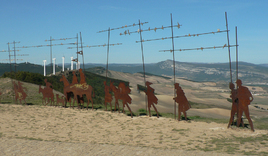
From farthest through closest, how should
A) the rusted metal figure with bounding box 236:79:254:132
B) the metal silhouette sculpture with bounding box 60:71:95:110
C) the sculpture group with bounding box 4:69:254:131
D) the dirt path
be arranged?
1. the metal silhouette sculpture with bounding box 60:71:95:110
2. the sculpture group with bounding box 4:69:254:131
3. the rusted metal figure with bounding box 236:79:254:132
4. the dirt path

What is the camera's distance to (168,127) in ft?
51.3

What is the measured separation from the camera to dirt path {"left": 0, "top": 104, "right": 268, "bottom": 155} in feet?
35.6

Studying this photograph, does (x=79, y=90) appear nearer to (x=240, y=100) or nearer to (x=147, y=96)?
(x=147, y=96)

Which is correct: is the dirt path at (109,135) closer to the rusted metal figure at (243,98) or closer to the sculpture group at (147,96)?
the sculpture group at (147,96)

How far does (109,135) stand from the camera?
14023 millimetres

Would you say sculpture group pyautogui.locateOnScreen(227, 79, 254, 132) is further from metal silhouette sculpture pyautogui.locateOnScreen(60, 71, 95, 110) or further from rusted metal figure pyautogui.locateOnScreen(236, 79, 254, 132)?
metal silhouette sculpture pyautogui.locateOnScreen(60, 71, 95, 110)

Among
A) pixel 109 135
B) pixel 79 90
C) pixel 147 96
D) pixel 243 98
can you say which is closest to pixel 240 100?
pixel 243 98

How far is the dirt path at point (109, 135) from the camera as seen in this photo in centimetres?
1085

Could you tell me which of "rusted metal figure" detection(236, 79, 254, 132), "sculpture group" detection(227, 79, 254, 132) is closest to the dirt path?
"sculpture group" detection(227, 79, 254, 132)

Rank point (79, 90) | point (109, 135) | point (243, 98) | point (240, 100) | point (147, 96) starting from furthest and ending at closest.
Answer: point (79, 90) → point (147, 96) → point (240, 100) → point (243, 98) → point (109, 135)

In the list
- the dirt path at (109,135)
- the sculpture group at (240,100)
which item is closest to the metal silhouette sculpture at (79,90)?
the dirt path at (109,135)

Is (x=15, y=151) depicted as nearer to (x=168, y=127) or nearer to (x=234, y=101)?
(x=168, y=127)

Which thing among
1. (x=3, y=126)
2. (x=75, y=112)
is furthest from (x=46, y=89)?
(x=3, y=126)

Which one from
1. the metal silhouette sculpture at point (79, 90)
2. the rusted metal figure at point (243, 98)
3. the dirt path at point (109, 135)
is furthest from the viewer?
the metal silhouette sculpture at point (79, 90)
